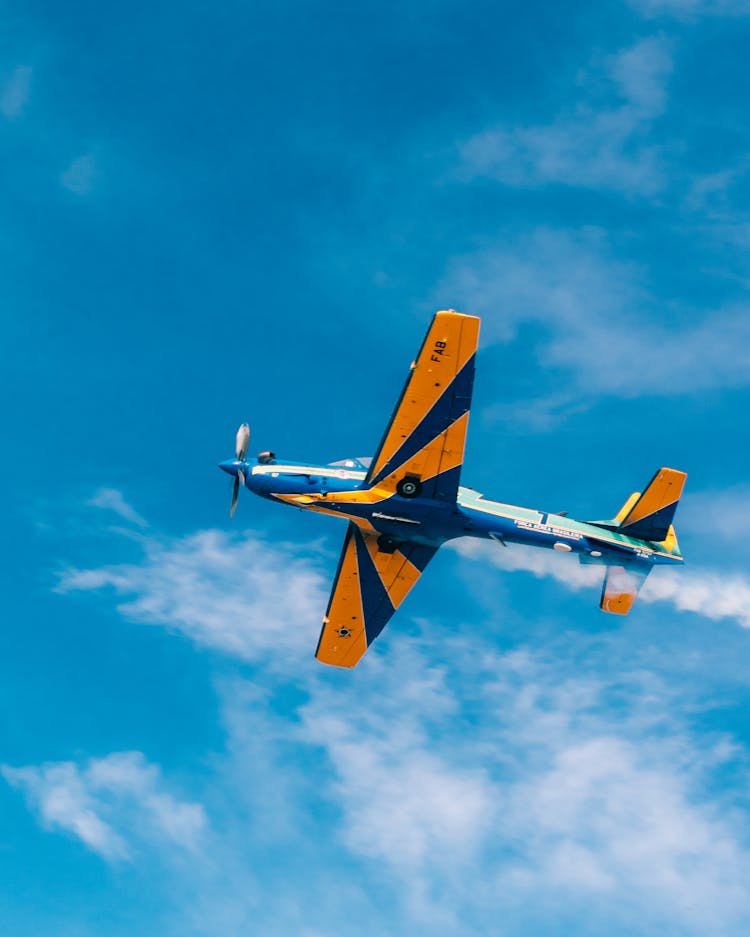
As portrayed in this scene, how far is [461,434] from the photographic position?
47.8 metres

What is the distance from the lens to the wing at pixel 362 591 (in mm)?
53969

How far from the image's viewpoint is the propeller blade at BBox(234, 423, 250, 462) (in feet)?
167

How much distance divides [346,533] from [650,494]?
49.7 ft

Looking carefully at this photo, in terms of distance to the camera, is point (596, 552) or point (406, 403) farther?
point (596, 552)

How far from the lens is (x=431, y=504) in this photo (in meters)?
49.8

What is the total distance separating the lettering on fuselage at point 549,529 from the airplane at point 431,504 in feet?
0.16

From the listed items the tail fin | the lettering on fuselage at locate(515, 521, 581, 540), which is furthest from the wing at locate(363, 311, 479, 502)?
the tail fin

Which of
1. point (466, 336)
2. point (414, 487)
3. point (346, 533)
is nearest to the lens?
point (466, 336)

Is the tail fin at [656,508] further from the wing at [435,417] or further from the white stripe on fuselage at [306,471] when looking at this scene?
the white stripe on fuselage at [306,471]

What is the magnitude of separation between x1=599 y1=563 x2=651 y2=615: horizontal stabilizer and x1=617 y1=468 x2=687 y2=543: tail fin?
5.64 ft

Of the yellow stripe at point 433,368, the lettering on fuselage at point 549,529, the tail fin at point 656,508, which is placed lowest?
the lettering on fuselage at point 549,529

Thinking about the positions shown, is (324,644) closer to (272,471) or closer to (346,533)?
(346,533)

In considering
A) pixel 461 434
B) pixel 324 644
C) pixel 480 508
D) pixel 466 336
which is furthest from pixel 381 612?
pixel 466 336

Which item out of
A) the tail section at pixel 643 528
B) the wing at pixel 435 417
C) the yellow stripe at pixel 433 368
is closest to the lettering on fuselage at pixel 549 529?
the tail section at pixel 643 528
